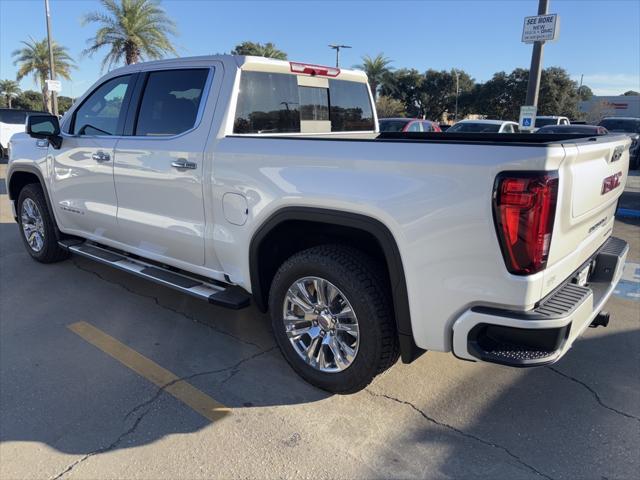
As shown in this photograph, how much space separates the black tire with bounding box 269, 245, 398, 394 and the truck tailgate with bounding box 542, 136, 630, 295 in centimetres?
84

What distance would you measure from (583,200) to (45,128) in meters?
4.35

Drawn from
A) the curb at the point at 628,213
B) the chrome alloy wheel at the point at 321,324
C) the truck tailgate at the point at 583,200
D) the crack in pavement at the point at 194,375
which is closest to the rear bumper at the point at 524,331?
the truck tailgate at the point at 583,200

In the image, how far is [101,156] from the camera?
419 centimetres

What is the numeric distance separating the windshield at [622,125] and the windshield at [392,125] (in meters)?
8.79

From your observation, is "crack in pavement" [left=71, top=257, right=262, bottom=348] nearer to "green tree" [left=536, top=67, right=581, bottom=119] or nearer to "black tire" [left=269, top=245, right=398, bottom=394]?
"black tire" [left=269, top=245, right=398, bottom=394]

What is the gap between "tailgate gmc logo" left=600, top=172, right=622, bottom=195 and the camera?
2804 millimetres

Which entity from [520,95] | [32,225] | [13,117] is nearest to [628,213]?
[32,225]

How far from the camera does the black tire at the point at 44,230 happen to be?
17.0ft

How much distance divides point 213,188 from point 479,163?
5.88ft

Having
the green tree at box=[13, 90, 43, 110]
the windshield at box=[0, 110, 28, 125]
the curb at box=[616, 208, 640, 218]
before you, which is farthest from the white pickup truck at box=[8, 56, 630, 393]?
the green tree at box=[13, 90, 43, 110]

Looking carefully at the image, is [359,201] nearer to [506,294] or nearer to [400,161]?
[400,161]

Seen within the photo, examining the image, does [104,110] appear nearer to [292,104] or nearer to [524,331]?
[292,104]

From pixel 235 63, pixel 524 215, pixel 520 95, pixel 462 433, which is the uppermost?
pixel 520 95

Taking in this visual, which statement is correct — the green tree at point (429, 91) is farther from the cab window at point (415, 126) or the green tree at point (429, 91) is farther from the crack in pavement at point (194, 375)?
the crack in pavement at point (194, 375)
